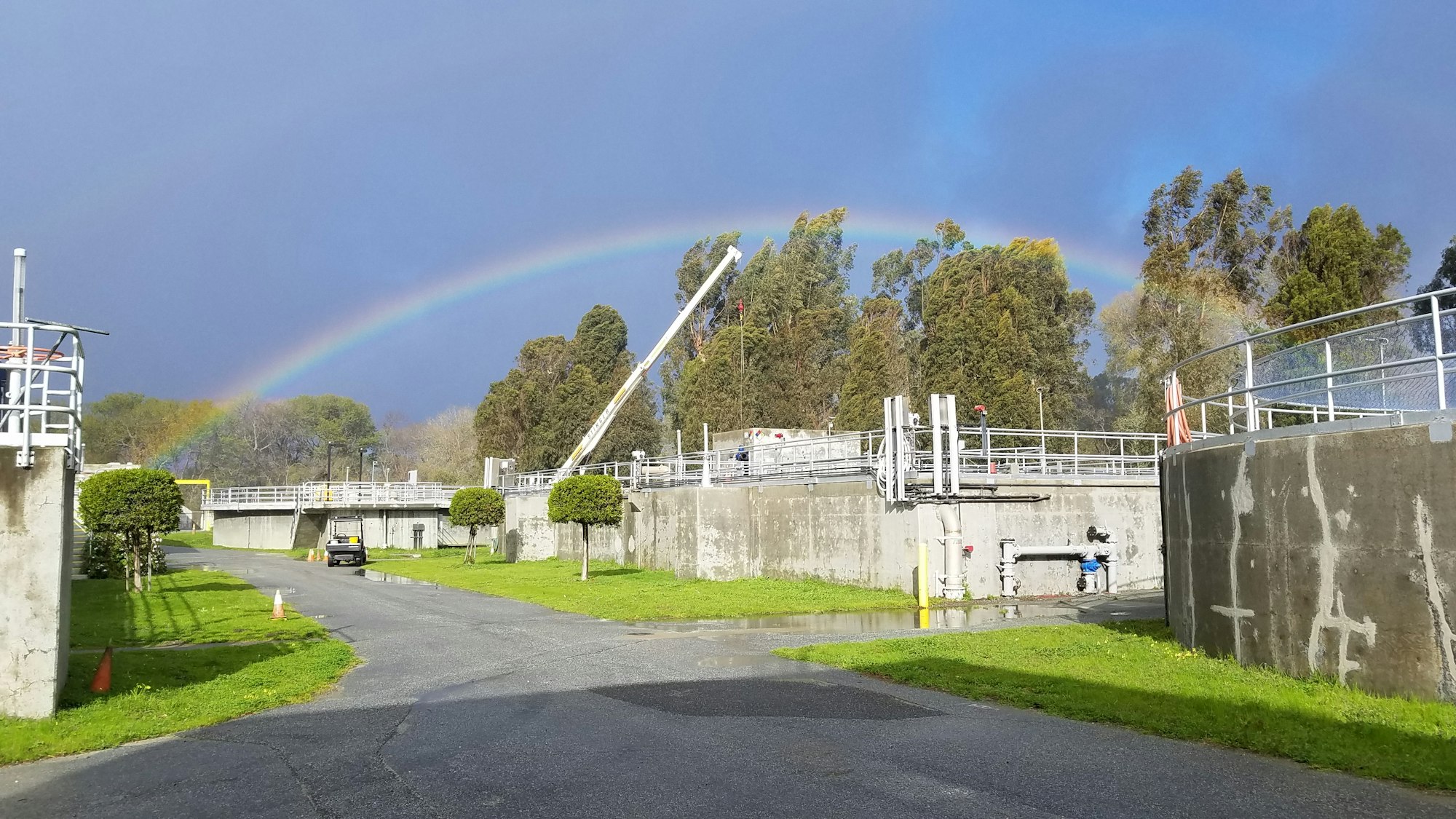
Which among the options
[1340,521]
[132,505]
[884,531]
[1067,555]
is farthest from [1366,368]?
[132,505]

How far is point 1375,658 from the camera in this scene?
9414 millimetres

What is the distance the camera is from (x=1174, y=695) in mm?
10305

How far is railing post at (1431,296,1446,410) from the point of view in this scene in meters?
9.34

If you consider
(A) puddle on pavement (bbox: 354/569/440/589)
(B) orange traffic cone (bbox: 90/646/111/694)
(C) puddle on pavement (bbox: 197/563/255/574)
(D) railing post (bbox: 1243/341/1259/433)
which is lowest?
(A) puddle on pavement (bbox: 354/569/440/589)

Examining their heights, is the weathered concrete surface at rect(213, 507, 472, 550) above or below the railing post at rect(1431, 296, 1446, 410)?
below

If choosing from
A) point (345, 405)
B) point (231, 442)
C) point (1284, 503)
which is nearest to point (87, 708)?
point (1284, 503)

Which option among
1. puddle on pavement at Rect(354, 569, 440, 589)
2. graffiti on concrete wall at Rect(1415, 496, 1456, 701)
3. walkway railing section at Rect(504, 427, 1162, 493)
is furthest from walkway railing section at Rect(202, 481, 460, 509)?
graffiti on concrete wall at Rect(1415, 496, 1456, 701)

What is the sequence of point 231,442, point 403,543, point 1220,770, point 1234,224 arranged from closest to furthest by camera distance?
point 1220,770
point 1234,224
point 403,543
point 231,442

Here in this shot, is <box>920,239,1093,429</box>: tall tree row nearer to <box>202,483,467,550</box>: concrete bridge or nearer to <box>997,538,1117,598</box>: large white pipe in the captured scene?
<box>997,538,1117,598</box>: large white pipe

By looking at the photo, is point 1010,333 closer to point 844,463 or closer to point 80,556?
point 844,463

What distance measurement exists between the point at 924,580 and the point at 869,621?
3.23 m

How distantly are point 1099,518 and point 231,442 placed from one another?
10565cm

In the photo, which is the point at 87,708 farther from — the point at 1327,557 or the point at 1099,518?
the point at 1099,518

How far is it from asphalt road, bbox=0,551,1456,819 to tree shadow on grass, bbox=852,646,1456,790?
28 centimetres
